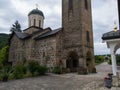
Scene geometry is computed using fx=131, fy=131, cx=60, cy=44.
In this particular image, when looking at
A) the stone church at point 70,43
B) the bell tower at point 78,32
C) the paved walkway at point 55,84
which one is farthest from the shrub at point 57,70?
the paved walkway at point 55,84

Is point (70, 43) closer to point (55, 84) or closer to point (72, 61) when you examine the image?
point (72, 61)

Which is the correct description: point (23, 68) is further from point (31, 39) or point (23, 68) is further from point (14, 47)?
point (14, 47)

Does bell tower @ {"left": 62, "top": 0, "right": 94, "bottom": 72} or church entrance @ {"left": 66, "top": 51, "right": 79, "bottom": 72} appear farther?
church entrance @ {"left": 66, "top": 51, "right": 79, "bottom": 72}

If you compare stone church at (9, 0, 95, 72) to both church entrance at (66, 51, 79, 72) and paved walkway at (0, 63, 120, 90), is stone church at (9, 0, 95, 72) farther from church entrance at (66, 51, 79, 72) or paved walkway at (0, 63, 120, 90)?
paved walkway at (0, 63, 120, 90)

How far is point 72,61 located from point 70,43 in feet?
9.25

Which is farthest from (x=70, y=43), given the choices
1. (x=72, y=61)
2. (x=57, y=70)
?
(x=57, y=70)

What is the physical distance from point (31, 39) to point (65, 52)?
682cm

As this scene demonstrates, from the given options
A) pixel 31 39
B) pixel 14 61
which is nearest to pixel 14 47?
pixel 14 61

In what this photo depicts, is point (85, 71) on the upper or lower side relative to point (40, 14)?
lower

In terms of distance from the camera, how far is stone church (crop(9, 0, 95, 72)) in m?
19.3

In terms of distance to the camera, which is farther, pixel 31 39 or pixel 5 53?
pixel 5 53

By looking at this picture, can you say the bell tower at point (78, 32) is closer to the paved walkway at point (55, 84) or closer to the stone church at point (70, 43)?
the stone church at point (70, 43)

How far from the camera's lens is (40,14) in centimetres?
2959

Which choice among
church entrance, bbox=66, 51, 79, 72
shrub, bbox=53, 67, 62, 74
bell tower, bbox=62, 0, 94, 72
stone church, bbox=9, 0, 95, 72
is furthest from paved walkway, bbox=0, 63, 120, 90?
church entrance, bbox=66, 51, 79, 72
